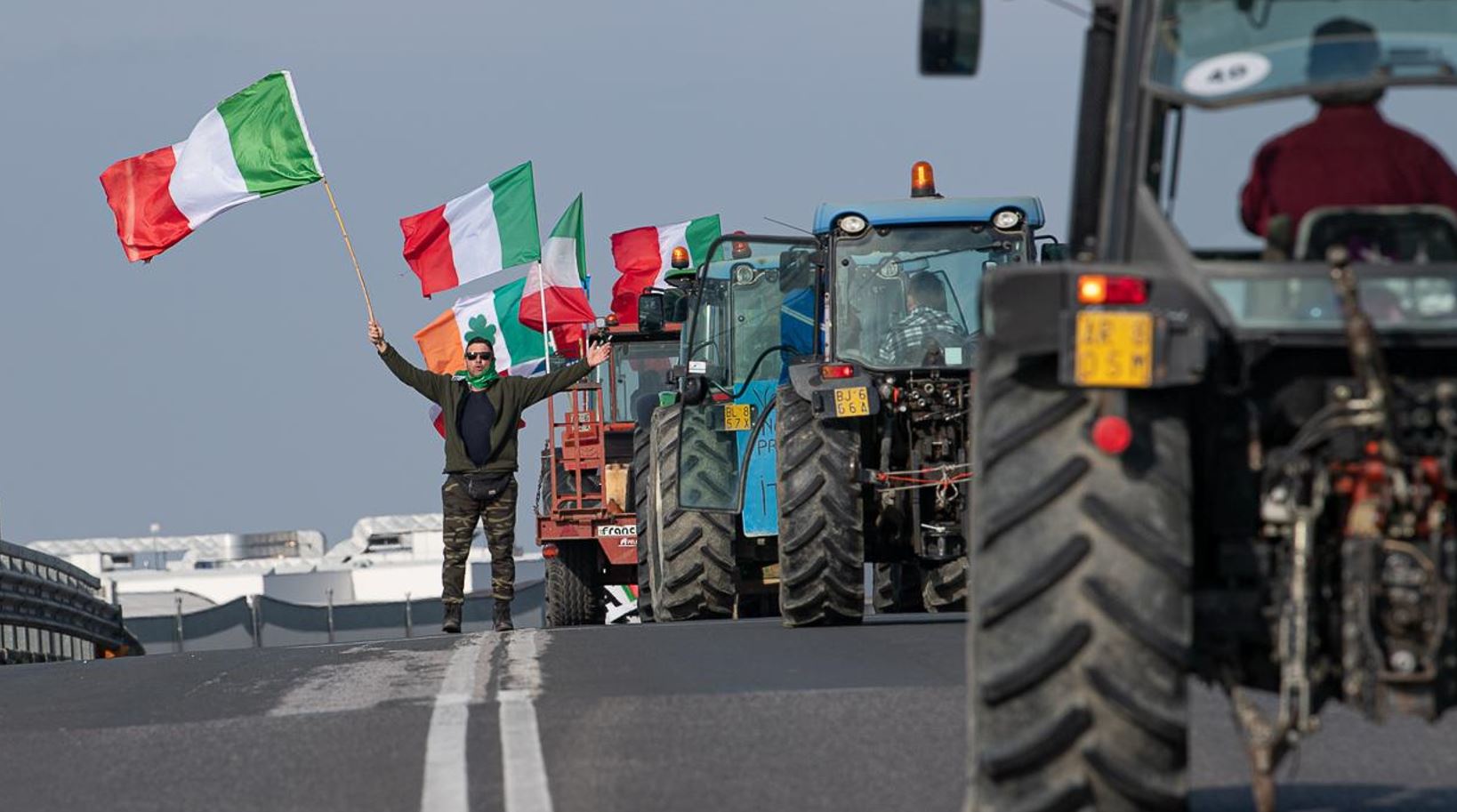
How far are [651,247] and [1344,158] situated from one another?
29980mm

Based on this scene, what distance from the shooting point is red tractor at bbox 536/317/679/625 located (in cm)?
2627

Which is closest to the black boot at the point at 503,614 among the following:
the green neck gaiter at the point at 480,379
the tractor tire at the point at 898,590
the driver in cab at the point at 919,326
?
the green neck gaiter at the point at 480,379

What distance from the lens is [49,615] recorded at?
73.8 feet

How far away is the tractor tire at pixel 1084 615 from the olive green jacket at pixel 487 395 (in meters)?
12.1

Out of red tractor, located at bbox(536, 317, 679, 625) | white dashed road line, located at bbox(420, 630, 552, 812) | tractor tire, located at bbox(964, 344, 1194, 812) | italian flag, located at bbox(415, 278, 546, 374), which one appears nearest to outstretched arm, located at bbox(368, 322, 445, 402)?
white dashed road line, located at bbox(420, 630, 552, 812)

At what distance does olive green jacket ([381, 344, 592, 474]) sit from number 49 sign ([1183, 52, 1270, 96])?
11440 mm

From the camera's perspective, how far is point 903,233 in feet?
51.5

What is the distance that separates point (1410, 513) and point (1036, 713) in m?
0.90

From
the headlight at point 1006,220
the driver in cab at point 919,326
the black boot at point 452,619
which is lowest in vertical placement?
the black boot at point 452,619

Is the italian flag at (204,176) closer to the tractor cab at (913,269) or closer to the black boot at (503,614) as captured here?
the black boot at (503,614)

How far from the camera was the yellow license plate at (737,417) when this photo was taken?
58.1ft

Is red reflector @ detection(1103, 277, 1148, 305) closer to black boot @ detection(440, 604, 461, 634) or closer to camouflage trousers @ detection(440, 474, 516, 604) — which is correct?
camouflage trousers @ detection(440, 474, 516, 604)

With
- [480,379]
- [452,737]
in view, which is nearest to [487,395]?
[480,379]

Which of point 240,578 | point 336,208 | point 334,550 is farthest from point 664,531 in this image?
point 334,550
